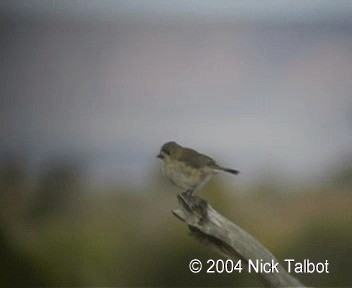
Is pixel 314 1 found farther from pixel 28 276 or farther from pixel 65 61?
pixel 28 276

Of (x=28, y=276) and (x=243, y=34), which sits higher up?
(x=243, y=34)

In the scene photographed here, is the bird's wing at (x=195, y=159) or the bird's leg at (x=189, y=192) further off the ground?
the bird's wing at (x=195, y=159)

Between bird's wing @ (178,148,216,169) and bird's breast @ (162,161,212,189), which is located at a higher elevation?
bird's wing @ (178,148,216,169)

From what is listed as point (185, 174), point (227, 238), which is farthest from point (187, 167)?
point (227, 238)

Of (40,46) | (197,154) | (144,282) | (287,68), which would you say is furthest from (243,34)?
(144,282)

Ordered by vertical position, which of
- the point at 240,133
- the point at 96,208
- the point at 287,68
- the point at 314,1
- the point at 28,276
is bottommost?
the point at 28,276
